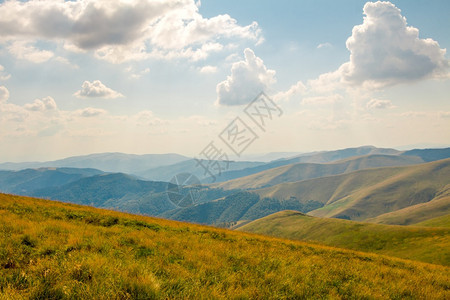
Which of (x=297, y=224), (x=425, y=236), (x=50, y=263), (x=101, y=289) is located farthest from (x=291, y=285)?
(x=297, y=224)

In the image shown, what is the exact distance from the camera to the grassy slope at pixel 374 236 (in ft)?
206

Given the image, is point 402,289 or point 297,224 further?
point 297,224

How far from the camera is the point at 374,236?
9994cm

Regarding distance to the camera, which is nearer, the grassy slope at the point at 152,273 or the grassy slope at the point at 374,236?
the grassy slope at the point at 152,273

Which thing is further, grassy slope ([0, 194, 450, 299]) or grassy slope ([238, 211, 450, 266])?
grassy slope ([238, 211, 450, 266])

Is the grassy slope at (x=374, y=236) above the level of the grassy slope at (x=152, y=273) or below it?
below

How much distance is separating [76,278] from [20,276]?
132 centimetres

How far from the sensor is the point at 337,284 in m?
8.79

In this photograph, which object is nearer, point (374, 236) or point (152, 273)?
point (152, 273)

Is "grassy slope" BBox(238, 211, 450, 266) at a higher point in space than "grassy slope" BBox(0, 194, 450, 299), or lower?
lower

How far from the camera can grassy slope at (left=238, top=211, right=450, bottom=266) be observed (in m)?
62.7

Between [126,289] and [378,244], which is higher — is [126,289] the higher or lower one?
the higher one

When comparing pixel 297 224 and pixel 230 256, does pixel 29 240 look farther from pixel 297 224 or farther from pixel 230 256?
pixel 297 224

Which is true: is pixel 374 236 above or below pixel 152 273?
below
